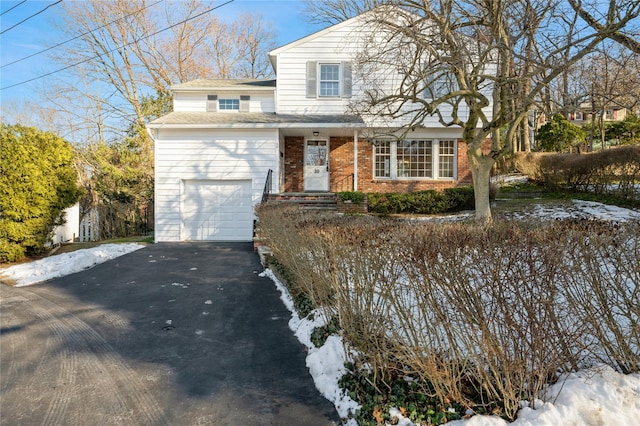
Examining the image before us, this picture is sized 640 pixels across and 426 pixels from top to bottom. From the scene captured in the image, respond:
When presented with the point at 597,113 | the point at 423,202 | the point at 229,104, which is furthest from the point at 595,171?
the point at 229,104

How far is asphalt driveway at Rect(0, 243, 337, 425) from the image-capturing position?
3.10 m

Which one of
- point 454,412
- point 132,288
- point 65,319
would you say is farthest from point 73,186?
point 454,412

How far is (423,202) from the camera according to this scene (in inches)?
473

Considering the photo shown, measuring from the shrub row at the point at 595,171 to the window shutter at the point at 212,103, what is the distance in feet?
41.7

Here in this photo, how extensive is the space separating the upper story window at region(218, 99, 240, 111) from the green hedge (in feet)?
22.5

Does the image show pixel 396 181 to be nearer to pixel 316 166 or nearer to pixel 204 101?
pixel 316 166

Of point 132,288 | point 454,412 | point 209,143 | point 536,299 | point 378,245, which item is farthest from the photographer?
point 209,143

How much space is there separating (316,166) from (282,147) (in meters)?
1.55

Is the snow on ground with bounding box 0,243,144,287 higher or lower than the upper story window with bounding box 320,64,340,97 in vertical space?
lower

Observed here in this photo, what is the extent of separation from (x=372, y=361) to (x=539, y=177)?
529 inches

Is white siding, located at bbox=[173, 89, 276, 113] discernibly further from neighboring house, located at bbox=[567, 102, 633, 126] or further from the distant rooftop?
neighboring house, located at bbox=[567, 102, 633, 126]

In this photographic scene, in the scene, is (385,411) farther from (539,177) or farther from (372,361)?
(539,177)

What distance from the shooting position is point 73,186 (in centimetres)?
1116

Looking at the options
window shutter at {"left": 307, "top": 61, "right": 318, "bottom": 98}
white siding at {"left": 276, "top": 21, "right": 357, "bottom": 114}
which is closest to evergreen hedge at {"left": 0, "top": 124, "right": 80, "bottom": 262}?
white siding at {"left": 276, "top": 21, "right": 357, "bottom": 114}
